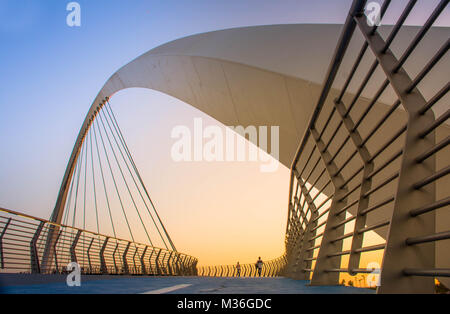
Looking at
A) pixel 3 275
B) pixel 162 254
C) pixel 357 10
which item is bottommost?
pixel 162 254

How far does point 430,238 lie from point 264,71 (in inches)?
264

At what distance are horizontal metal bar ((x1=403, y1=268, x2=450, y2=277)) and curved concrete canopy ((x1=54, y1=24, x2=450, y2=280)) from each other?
318 cm

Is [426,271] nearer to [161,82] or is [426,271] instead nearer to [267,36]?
[267,36]

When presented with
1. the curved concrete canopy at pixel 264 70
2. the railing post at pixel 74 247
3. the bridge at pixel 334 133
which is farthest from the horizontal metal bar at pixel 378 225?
the railing post at pixel 74 247

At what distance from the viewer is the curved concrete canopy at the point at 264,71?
→ 562 centimetres

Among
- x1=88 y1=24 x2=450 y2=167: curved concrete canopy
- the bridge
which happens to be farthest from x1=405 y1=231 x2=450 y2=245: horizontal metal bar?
x1=88 y1=24 x2=450 y2=167: curved concrete canopy

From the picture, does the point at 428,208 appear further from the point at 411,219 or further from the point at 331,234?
the point at 331,234

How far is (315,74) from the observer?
6398 mm

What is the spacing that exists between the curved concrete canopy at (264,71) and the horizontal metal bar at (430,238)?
3121 millimetres

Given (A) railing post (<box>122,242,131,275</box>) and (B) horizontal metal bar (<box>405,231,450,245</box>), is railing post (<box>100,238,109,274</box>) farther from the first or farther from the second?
(B) horizontal metal bar (<box>405,231,450,245</box>)

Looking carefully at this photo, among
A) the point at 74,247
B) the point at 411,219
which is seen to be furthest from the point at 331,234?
the point at 74,247

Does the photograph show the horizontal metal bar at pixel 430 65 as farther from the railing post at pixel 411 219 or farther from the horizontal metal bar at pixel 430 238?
the horizontal metal bar at pixel 430 238
